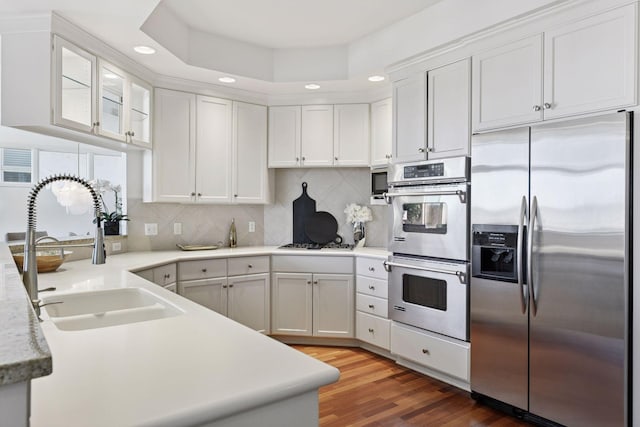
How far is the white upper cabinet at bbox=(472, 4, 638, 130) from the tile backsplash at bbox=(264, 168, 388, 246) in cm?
168

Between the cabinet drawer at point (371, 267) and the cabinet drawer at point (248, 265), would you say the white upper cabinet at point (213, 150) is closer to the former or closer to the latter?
the cabinet drawer at point (248, 265)

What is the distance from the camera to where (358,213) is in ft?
13.7

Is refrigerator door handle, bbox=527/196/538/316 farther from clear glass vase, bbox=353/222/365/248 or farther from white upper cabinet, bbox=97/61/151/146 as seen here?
white upper cabinet, bbox=97/61/151/146

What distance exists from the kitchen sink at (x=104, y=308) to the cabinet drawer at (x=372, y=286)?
6.67ft

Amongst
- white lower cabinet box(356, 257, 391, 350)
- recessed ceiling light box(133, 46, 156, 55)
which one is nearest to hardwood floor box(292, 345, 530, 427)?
white lower cabinet box(356, 257, 391, 350)

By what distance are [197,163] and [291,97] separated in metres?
1.12

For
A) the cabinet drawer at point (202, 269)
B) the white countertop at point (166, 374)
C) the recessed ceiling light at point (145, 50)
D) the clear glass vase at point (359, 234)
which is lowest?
the cabinet drawer at point (202, 269)

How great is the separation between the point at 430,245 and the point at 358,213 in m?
1.20

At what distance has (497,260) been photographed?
264 centimetres

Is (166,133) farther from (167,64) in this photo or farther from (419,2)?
(419,2)

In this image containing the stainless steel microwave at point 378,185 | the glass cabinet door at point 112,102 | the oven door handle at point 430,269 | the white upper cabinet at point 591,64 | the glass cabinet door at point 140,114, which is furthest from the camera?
the stainless steel microwave at point 378,185

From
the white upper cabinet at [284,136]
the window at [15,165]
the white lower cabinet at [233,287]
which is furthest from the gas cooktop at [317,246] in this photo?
the window at [15,165]

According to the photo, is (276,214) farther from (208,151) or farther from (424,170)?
(424,170)

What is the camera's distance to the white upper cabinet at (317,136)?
13.5ft
